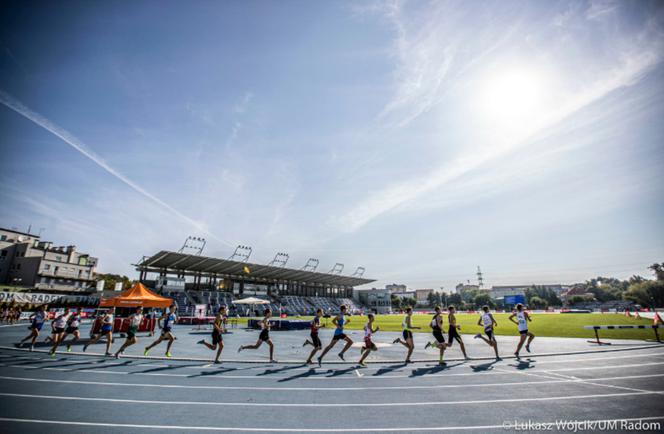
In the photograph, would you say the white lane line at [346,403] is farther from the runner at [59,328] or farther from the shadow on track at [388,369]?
the runner at [59,328]

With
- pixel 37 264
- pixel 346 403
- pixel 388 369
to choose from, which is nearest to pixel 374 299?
pixel 37 264

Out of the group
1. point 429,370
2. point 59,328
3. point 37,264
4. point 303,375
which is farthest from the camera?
point 37,264

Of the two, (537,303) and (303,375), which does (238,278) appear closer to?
(303,375)

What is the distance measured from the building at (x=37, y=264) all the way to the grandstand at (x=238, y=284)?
26.1m

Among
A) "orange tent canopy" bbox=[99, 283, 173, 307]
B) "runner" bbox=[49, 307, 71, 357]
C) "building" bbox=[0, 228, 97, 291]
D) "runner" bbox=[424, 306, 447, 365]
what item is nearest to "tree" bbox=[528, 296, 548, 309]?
"runner" bbox=[424, 306, 447, 365]

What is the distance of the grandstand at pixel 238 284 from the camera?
171 ft

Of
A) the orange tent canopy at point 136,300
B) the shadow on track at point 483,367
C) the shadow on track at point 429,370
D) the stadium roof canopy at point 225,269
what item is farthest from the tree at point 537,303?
the orange tent canopy at point 136,300

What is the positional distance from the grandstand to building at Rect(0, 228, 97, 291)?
26.1 meters

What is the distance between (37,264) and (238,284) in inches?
1569

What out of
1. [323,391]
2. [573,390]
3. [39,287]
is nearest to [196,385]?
[323,391]

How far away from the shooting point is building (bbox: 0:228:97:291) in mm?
59031

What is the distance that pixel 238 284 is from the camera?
222 ft

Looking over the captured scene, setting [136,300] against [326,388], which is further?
[136,300]

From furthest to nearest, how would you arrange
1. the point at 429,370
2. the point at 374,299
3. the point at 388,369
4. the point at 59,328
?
the point at 374,299
the point at 59,328
the point at 388,369
the point at 429,370
